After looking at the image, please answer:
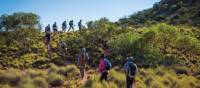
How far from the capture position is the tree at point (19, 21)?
4334 cm

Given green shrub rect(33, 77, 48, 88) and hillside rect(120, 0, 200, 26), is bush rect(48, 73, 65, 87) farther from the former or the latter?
hillside rect(120, 0, 200, 26)

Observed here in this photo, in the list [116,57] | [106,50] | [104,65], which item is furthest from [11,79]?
[106,50]

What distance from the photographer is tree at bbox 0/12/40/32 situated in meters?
43.3

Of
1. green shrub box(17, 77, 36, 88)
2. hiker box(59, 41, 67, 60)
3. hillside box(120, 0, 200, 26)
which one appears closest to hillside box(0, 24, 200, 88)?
hiker box(59, 41, 67, 60)

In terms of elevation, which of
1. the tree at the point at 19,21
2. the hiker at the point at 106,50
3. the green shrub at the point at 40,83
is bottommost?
the hiker at the point at 106,50

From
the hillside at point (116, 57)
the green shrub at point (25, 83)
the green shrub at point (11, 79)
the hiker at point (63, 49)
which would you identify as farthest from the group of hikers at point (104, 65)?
the green shrub at point (11, 79)

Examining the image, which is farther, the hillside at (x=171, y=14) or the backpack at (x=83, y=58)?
the hillside at (x=171, y=14)

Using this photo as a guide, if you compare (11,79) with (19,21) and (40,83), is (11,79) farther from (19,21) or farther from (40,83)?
(19,21)

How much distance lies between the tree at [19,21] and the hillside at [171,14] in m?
25.3

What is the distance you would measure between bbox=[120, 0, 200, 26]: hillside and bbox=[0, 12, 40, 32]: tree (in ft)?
83.1

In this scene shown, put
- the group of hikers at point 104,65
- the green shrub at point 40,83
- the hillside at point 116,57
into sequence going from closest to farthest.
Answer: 1. the group of hikers at point 104,65
2. the green shrub at point 40,83
3. the hillside at point 116,57

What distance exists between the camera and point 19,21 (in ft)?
143

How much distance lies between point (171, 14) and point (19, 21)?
4035 centimetres

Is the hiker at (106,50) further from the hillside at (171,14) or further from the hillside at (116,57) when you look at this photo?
the hillside at (171,14)
